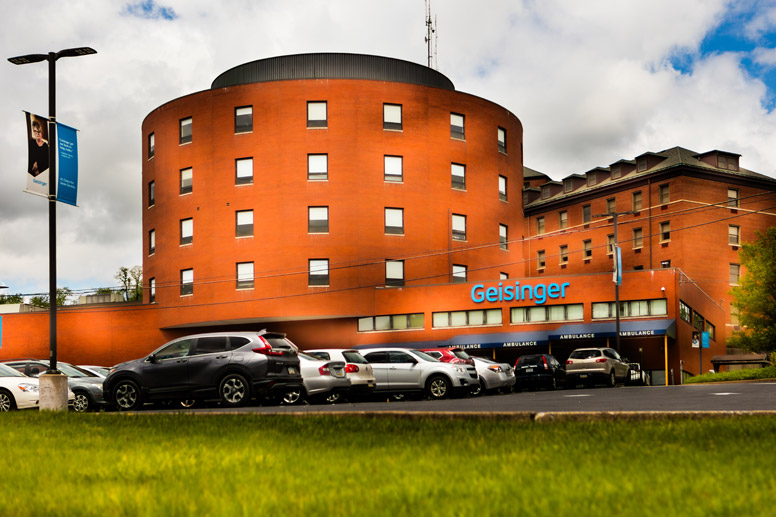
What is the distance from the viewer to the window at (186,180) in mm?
55031

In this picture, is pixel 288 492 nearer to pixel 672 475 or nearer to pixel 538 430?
pixel 672 475

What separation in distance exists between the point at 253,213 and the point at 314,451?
45.1 m

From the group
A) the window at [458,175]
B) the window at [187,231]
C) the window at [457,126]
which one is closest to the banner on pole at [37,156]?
the window at [187,231]

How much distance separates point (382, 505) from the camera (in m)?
5.74

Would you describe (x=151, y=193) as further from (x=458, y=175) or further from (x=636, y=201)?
(x=636, y=201)

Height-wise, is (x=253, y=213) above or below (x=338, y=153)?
below

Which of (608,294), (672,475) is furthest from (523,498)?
(608,294)

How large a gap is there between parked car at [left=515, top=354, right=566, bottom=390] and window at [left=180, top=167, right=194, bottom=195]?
27090 millimetres

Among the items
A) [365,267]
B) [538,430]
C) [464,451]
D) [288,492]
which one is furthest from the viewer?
[365,267]

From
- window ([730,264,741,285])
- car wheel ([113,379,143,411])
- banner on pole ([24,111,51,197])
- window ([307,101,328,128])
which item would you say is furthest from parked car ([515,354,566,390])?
window ([730,264,741,285])

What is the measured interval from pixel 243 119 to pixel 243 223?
6.56 m

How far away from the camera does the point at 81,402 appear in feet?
75.6

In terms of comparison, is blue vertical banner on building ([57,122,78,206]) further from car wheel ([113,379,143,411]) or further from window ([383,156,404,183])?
window ([383,156,404,183])

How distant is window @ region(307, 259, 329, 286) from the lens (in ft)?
170
